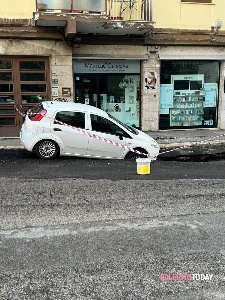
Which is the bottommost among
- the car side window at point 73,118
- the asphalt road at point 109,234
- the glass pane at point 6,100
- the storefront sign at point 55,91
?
A: the asphalt road at point 109,234

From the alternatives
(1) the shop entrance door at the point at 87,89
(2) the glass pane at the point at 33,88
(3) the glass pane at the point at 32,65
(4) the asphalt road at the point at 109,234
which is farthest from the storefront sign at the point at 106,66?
(4) the asphalt road at the point at 109,234

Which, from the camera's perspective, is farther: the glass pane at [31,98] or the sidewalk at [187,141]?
the glass pane at [31,98]

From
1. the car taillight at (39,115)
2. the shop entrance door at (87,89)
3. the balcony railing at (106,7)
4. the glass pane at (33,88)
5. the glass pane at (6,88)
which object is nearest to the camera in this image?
the car taillight at (39,115)

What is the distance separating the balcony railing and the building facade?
37 millimetres

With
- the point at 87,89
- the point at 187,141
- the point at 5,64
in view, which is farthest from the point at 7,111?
the point at 187,141

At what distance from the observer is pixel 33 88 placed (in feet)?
48.6

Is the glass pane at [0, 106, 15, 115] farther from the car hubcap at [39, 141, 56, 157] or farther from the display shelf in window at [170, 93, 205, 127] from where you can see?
the display shelf in window at [170, 93, 205, 127]

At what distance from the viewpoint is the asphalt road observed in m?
4.11

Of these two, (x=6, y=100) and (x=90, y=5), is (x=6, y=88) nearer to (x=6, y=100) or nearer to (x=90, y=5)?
(x=6, y=100)

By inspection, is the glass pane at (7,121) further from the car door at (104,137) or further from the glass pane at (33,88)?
the car door at (104,137)

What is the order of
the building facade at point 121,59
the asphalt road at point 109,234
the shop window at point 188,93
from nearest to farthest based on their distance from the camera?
the asphalt road at point 109,234
the building facade at point 121,59
the shop window at point 188,93

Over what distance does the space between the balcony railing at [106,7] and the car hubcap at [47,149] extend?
5.65 m

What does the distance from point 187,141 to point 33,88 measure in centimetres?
683

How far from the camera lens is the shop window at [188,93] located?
16.5 metres
